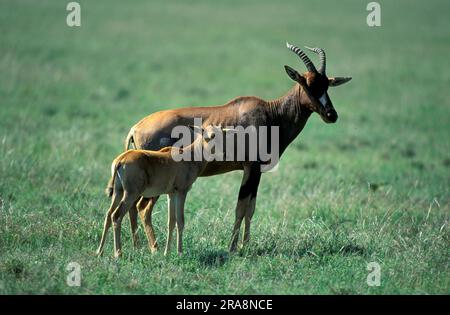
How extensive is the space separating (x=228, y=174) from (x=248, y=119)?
19.8ft

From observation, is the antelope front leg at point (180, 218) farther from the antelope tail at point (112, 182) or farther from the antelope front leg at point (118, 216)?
the antelope tail at point (112, 182)

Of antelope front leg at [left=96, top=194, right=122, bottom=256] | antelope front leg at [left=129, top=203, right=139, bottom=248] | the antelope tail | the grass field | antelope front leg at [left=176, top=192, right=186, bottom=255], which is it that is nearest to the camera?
the grass field

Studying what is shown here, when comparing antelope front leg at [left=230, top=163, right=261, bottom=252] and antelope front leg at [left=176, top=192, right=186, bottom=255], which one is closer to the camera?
antelope front leg at [left=176, top=192, right=186, bottom=255]

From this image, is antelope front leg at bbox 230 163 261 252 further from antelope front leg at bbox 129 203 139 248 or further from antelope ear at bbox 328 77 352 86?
antelope ear at bbox 328 77 352 86

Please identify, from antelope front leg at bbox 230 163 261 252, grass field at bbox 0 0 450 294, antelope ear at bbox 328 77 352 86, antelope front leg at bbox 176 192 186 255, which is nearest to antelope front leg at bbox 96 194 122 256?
grass field at bbox 0 0 450 294

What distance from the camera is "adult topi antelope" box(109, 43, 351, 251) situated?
432 inches

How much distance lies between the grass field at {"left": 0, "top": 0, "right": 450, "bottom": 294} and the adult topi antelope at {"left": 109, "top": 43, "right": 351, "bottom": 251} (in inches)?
25.8

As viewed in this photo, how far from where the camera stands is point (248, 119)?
446 inches

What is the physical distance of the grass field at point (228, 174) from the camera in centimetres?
963

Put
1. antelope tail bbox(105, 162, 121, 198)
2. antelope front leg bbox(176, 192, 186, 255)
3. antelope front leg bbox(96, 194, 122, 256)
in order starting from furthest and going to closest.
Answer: antelope front leg bbox(176, 192, 186, 255) → antelope front leg bbox(96, 194, 122, 256) → antelope tail bbox(105, 162, 121, 198)

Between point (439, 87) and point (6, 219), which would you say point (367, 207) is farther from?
point (439, 87)

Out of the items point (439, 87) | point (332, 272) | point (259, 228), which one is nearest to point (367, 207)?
point (259, 228)

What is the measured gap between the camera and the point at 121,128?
20.9 meters
